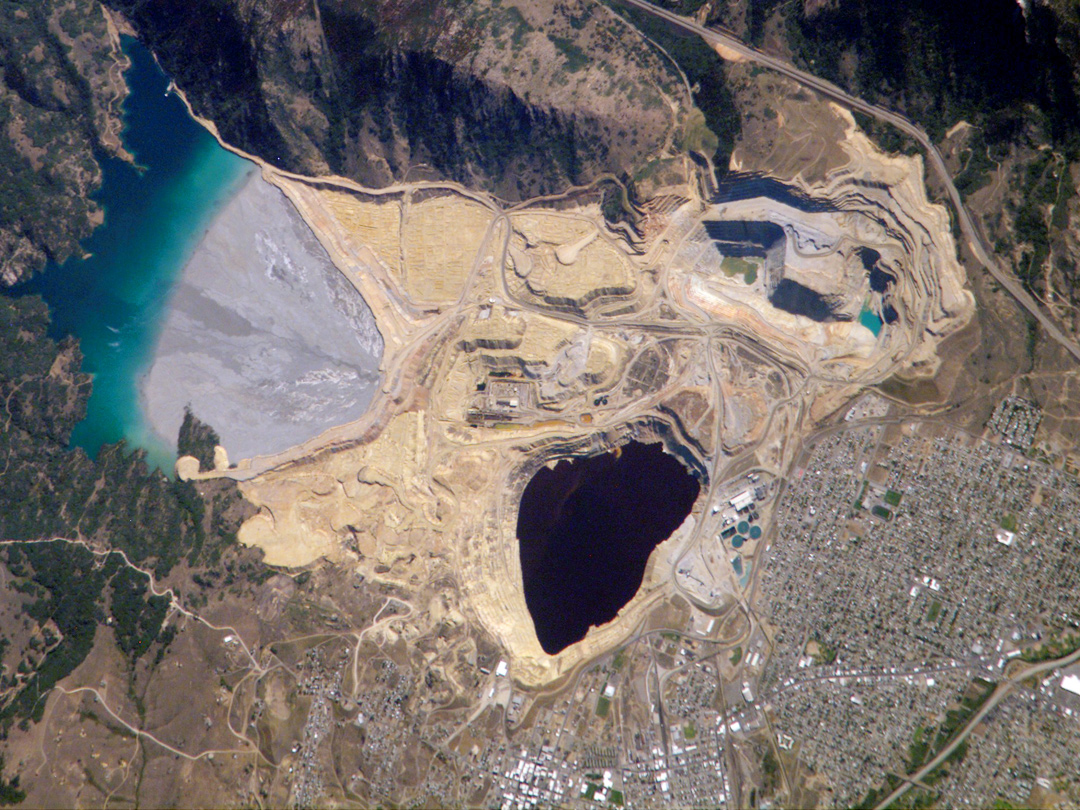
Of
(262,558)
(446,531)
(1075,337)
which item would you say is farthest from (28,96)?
(1075,337)

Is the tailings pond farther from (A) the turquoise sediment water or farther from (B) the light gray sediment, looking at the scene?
(A) the turquoise sediment water

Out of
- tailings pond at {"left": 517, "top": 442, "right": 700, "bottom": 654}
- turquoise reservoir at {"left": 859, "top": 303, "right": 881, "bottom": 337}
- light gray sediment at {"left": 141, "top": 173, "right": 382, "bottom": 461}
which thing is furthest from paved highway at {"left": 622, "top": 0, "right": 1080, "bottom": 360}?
light gray sediment at {"left": 141, "top": 173, "right": 382, "bottom": 461}

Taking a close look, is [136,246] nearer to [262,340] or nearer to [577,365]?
[262,340]

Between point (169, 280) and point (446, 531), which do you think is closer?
point (446, 531)

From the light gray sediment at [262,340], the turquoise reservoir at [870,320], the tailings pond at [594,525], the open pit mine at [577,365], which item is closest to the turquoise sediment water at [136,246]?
the light gray sediment at [262,340]

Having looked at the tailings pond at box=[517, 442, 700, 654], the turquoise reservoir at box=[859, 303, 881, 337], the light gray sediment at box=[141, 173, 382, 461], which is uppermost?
the light gray sediment at box=[141, 173, 382, 461]

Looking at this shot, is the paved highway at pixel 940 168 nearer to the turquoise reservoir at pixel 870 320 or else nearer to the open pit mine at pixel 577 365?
Result: the open pit mine at pixel 577 365

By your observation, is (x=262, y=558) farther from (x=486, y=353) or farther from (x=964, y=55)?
(x=964, y=55)
